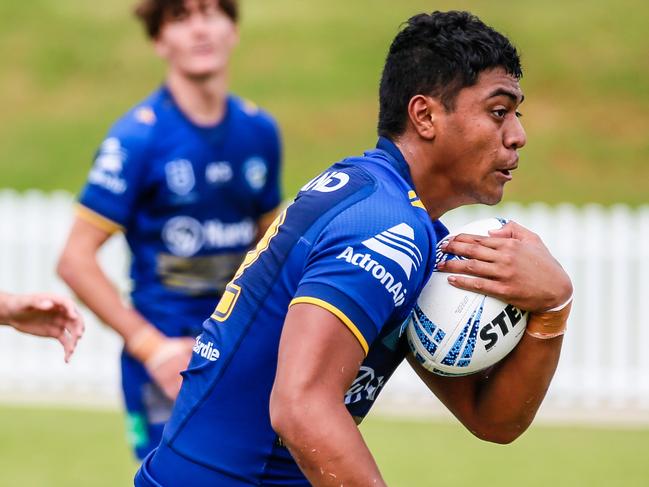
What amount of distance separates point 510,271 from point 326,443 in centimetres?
82

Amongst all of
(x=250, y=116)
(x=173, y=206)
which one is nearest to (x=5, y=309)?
(x=173, y=206)

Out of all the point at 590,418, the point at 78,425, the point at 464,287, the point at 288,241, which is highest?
the point at 288,241

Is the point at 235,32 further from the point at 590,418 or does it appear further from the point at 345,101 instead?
the point at 345,101

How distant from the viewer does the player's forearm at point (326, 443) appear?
3.21 metres

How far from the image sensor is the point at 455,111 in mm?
3721

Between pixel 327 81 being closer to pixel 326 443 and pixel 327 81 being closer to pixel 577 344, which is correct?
pixel 577 344

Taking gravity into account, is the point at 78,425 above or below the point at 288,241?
below

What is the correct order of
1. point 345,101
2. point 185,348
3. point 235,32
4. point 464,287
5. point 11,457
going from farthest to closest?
point 345,101, point 11,457, point 235,32, point 185,348, point 464,287

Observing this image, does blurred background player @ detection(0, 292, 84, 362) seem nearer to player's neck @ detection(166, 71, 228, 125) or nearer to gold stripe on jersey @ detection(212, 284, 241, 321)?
gold stripe on jersey @ detection(212, 284, 241, 321)

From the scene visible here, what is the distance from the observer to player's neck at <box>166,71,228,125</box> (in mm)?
6820

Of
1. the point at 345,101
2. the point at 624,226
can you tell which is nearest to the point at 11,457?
the point at 624,226

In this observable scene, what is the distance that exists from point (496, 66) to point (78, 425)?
8.74 m

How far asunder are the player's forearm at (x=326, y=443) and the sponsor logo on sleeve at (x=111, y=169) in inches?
132

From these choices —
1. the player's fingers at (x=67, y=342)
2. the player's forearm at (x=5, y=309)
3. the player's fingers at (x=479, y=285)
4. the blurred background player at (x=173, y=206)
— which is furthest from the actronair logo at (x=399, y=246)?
the blurred background player at (x=173, y=206)
